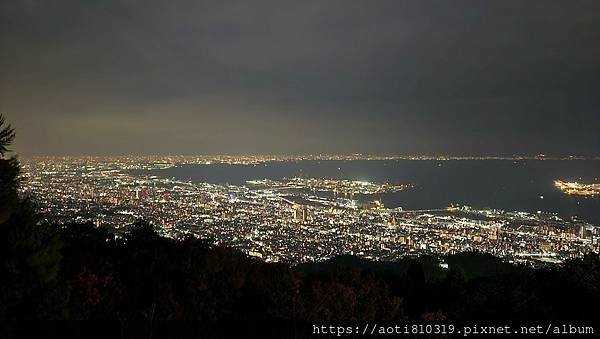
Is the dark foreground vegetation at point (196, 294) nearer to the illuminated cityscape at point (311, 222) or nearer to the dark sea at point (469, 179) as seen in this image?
the illuminated cityscape at point (311, 222)

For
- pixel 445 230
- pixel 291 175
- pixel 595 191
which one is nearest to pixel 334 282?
pixel 445 230

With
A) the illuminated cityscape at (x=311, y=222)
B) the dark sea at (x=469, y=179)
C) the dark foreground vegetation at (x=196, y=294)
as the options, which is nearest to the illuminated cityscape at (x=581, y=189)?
the dark sea at (x=469, y=179)

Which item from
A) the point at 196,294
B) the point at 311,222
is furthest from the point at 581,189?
the point at 196,294

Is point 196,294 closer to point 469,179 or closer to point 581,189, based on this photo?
point 581,189

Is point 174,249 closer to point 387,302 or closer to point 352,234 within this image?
point 387,302

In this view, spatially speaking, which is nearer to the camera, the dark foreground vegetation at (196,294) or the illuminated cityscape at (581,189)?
the dark foreground vegetation at (196,294)

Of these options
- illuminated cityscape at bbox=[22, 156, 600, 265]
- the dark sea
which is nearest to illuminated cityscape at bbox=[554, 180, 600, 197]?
the dark sea

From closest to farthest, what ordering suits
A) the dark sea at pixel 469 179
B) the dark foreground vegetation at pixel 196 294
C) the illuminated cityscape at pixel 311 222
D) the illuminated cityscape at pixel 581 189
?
the dark foreground vegetation at pixel 196 294, the illuminated cityscape at pixel 311 222, the dark sea at pixel 469 179, the illuminated cityscape at pixel 581 189

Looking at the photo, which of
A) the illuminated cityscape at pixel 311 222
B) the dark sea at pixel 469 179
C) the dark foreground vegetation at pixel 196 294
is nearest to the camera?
the dark foreground vegetation at pixel 196 294
